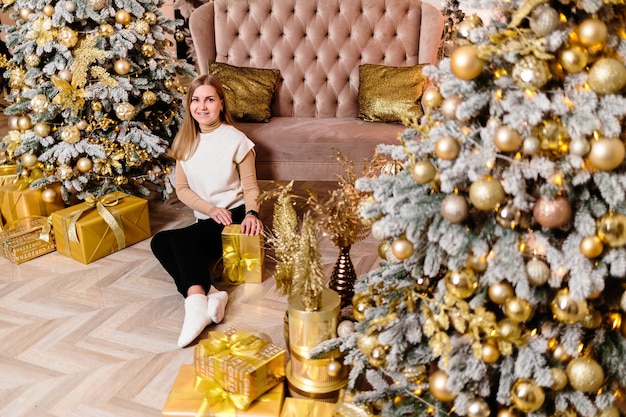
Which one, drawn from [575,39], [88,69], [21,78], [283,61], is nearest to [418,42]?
[283,61]

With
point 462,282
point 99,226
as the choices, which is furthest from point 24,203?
point 462,282

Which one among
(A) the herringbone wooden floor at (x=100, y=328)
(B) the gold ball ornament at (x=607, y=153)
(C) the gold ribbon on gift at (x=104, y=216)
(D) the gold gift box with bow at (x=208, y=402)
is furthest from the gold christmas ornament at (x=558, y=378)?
(C) the gold ribbon on gift at (x=104, y=216)

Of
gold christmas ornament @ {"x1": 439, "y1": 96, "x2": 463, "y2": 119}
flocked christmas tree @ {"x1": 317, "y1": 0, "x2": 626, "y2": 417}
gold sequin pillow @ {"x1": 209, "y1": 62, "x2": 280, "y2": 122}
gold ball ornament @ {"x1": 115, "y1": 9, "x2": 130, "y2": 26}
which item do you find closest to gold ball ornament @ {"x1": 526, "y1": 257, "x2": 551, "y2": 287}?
flocked christmas tree @ {"x1": 317, "y1": 0, "x2": 626, "y2": 417}

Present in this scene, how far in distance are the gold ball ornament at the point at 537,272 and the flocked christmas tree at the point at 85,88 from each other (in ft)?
7.15

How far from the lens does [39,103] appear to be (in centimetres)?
291

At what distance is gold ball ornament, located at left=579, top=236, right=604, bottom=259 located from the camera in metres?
1.28

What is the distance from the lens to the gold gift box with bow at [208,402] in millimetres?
1752

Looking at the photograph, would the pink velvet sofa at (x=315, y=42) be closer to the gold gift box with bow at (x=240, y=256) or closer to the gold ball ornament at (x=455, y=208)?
the gold gift box with bow at (x=240, y=256)

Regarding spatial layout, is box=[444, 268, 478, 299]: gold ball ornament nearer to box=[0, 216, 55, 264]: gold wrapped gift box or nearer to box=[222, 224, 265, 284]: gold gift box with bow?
box=[222, 224, 265, 284]: gold gift box with bow

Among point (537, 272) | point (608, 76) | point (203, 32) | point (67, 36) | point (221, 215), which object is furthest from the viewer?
point (203, 32)

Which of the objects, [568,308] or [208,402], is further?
[208,402]

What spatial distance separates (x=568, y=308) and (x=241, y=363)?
0.93m

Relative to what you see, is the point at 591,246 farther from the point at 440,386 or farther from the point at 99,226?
the point at 99,226

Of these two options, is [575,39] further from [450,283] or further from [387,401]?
[387,401]
